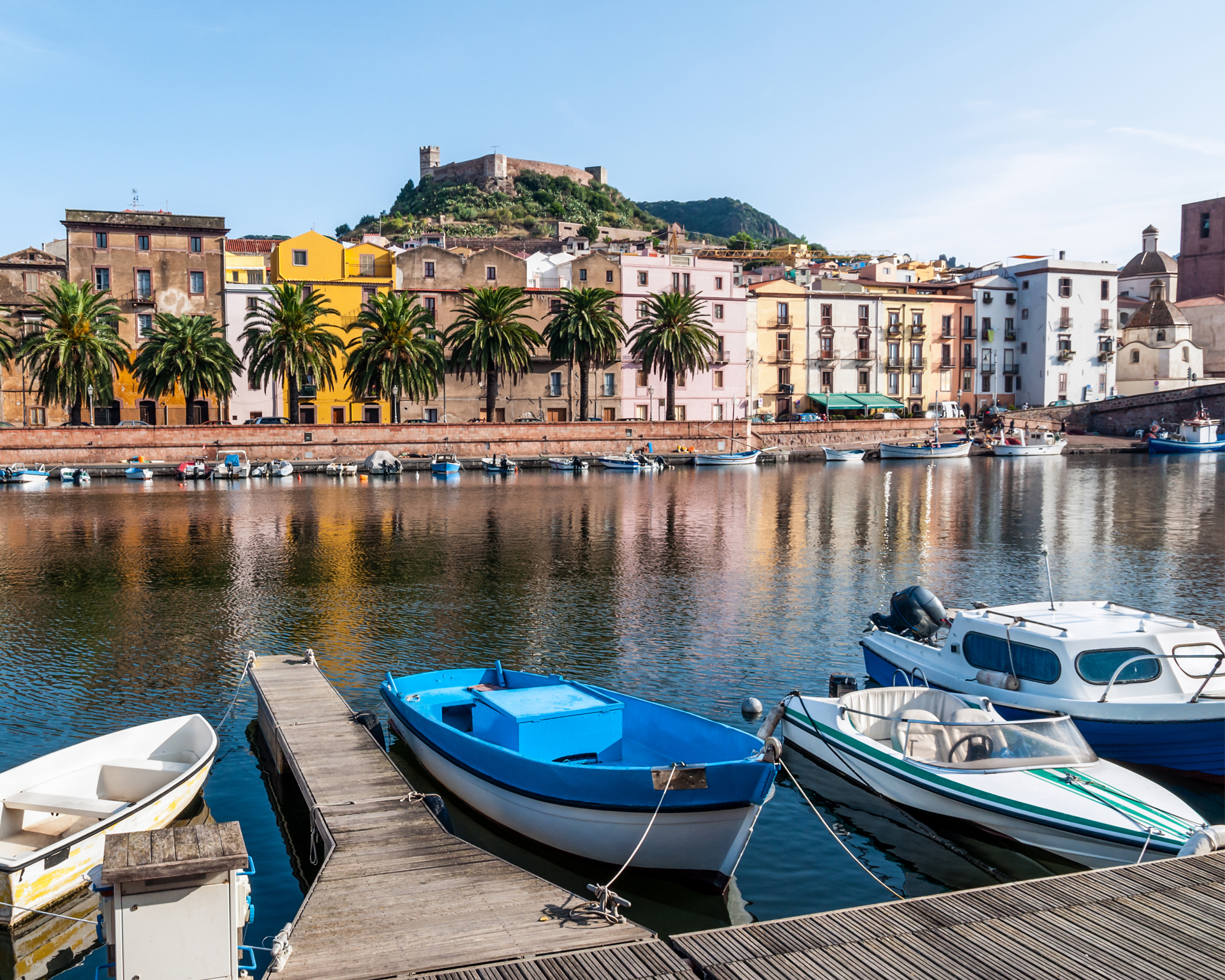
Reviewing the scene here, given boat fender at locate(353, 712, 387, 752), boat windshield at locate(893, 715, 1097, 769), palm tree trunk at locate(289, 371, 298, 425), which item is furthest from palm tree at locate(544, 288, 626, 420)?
boat windshield at locate(893, 715, 1097, 769)

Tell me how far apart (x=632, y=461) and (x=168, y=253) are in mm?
42247

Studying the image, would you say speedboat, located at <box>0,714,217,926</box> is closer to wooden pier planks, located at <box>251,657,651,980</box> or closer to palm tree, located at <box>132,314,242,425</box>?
wooden pier planks, located at <box>251,657,651,980</box>

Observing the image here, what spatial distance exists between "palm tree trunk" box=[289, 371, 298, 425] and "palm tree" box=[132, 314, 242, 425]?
4468 mm

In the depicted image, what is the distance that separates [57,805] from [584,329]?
236ft

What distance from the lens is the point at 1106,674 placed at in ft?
51.3

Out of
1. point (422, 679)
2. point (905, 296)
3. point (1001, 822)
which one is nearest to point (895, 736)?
point (1001, 822)

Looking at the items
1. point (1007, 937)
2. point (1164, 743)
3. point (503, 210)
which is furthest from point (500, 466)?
point (503, 210)

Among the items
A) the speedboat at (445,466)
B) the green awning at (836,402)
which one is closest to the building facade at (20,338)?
the speedboat at (445,466)

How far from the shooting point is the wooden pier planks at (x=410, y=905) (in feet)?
28.3

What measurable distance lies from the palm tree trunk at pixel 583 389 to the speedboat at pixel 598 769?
238 feet

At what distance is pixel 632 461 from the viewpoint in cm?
7950

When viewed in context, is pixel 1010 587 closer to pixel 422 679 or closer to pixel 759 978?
pixel 422 679

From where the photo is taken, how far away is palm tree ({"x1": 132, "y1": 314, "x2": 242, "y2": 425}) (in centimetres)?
7412

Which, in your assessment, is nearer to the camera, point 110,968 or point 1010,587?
point 110,968
